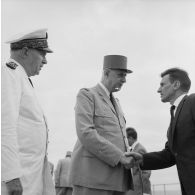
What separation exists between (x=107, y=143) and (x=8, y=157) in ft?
5.81

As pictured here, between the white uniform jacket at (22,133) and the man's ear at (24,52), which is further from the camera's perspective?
the man's ear at (24,52)

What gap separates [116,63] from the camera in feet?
16.6

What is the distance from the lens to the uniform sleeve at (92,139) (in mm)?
4402

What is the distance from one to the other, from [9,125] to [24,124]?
284 millimetres

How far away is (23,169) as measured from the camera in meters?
3.10

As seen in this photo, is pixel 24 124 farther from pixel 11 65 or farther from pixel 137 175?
pixel 137 175

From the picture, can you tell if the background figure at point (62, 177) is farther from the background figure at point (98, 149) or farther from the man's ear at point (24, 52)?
the man's ear at point (24, 52)

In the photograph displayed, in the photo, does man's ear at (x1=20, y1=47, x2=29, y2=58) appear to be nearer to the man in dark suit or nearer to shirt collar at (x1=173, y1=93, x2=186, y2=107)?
the man in dark suit

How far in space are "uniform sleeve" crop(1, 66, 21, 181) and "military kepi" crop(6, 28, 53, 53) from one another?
1.22 feet

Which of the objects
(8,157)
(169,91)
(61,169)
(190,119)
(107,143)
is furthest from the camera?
(61,169)

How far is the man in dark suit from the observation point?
466 centimetres

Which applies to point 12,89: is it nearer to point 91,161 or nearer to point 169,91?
point 91,161

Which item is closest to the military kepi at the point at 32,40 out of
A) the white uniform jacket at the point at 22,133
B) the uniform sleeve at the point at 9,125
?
the white uniform jacket at the point at 22,133

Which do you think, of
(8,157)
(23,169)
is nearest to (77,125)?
(23,169)
